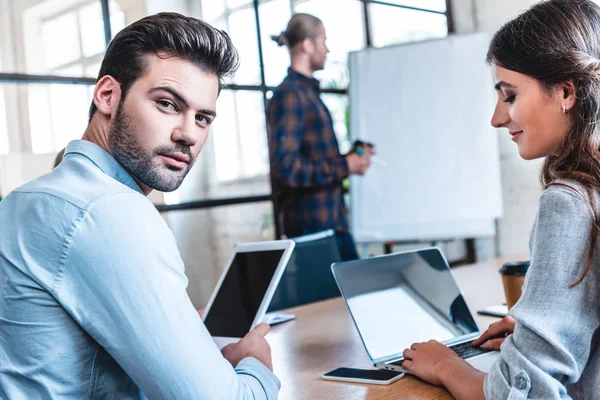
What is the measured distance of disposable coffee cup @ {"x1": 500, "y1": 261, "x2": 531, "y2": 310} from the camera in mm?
1597

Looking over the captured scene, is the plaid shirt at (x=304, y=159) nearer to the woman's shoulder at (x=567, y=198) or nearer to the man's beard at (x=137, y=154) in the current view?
the man's beard at (x=137, y=154)

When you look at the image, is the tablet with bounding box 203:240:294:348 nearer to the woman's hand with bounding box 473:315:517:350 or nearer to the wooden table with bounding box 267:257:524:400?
the wooden table with bounding box 267:257:524:400

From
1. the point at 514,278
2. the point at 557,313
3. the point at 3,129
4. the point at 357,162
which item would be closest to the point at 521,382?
the point at 557,313

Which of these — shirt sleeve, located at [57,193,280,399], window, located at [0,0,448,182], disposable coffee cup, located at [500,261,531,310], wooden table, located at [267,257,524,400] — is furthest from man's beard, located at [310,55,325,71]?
shirt sleeve, located at [57,193,280,399]

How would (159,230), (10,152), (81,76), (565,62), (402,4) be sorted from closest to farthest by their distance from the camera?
1. (159,230)
2. (565,62)
3. (10,152)
4. (81,76)
5. (402,4)

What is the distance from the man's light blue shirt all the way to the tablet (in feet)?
1.70

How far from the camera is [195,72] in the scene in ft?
3.73

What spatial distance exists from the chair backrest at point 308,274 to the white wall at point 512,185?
3075 millimetres

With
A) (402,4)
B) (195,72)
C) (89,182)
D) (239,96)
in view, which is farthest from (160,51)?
(402,4)

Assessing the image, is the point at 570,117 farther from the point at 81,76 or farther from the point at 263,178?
the point at 263,178

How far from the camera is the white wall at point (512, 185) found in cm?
506

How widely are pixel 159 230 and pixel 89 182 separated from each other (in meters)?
0.13

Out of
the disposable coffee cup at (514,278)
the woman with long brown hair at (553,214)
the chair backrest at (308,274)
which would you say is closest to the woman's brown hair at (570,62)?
the woman with long brown hair at (553,214)

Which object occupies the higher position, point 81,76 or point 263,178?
point 81,76
